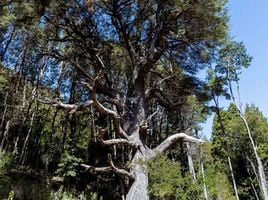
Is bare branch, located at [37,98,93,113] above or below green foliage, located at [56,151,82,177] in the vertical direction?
above

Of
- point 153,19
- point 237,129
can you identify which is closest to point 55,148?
point 153,19

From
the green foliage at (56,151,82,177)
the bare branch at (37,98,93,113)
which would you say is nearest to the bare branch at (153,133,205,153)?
the bare branch at (37,98,93,113)

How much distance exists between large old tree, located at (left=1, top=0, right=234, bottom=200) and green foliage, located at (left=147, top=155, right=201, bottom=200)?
0.35 m

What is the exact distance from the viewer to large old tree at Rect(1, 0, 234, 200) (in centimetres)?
1035

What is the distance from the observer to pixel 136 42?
40.7 feet

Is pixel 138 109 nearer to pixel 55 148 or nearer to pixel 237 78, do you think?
pixel 237 78

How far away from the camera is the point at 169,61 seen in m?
13.3

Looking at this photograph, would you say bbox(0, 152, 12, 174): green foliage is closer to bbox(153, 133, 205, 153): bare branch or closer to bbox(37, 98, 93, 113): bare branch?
bbox(37, 98, 93, 113): bare branch

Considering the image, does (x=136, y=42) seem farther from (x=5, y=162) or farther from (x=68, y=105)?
(x=5, y=162)

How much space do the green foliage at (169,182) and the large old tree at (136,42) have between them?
355 mm

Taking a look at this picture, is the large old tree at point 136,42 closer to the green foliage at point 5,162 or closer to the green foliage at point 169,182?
the green foliage at point 169,182

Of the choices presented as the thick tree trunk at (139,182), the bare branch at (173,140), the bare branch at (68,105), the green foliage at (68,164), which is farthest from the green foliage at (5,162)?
the bare branch at (173,140)

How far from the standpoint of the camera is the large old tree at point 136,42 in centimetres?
1035

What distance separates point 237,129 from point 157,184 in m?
17.3
